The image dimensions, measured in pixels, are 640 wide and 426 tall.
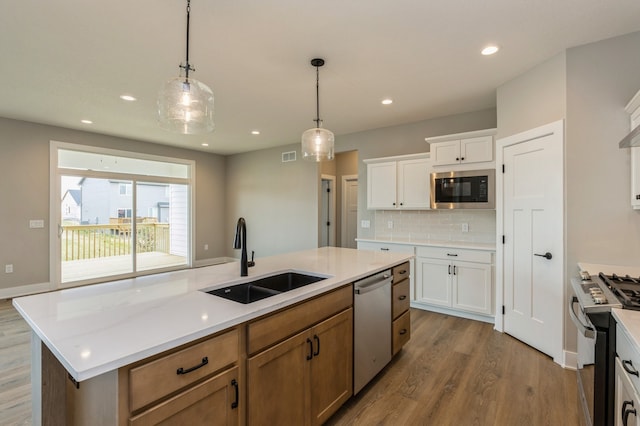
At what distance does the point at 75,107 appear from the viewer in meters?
3.98

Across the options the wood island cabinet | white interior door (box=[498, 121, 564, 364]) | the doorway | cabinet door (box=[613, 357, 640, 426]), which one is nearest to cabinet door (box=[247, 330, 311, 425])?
the wood island cabinet

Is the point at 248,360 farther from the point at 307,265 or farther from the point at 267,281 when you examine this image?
the point at 307,265

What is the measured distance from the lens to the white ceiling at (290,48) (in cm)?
205

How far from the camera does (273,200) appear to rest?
6.55 m

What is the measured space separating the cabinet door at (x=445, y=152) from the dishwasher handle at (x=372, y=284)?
2.12 metres

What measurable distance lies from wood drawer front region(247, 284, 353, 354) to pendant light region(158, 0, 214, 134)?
4.39ft

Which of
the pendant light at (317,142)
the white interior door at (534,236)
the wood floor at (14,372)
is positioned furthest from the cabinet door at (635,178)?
the wood floor at (14,372)

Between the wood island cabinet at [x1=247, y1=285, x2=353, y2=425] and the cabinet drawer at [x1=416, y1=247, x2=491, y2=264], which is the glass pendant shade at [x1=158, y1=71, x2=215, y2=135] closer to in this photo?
the wood island cabinet at [x1=247, y1=285, x2=353, y2=425]

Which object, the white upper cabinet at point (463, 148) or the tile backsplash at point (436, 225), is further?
the tile backsplash at point (436, 225)

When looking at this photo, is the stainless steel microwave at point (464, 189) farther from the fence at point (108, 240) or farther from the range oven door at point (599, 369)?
the fence at point (108, 240)

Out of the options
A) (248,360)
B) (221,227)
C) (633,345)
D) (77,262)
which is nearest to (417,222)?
(633,345)

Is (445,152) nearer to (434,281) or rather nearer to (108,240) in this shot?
(434,281)

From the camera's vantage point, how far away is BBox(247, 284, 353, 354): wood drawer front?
135 cm

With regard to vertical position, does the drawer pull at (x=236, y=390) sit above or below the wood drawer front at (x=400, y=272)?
below
